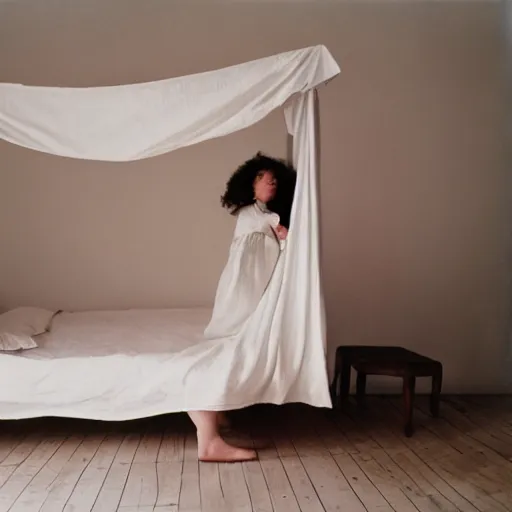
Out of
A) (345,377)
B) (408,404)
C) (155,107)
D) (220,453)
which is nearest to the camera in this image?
(155,107)

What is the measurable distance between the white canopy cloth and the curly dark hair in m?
0.28

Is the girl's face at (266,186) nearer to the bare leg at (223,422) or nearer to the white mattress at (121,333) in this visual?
the white mattress at (121,333)

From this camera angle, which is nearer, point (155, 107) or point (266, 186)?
point (155, 107)

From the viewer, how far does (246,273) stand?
2742 millimetres

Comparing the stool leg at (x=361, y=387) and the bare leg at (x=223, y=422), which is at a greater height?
the stool leg at (x=361, y=387)

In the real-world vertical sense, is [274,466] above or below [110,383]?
below

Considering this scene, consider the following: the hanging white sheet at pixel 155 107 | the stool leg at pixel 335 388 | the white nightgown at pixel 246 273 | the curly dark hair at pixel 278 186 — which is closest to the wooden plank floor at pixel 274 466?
the stool leg at pixel 335 388

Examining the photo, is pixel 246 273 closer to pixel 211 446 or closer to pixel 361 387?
pixel 211 446

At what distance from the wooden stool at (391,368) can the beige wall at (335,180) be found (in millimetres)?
464

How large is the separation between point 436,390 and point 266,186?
1.42 meters

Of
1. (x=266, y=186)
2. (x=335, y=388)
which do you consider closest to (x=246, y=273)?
(x=266, y=186)

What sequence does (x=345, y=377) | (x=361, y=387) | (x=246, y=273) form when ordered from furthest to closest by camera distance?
(x=361, y=387), (x=345, y=377), (x=246, y=273)

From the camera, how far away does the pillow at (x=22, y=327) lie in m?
2.71

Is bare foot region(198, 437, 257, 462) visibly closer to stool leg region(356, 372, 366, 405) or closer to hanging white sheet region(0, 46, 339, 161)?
stool leg region(356, 372, 366, 405)
